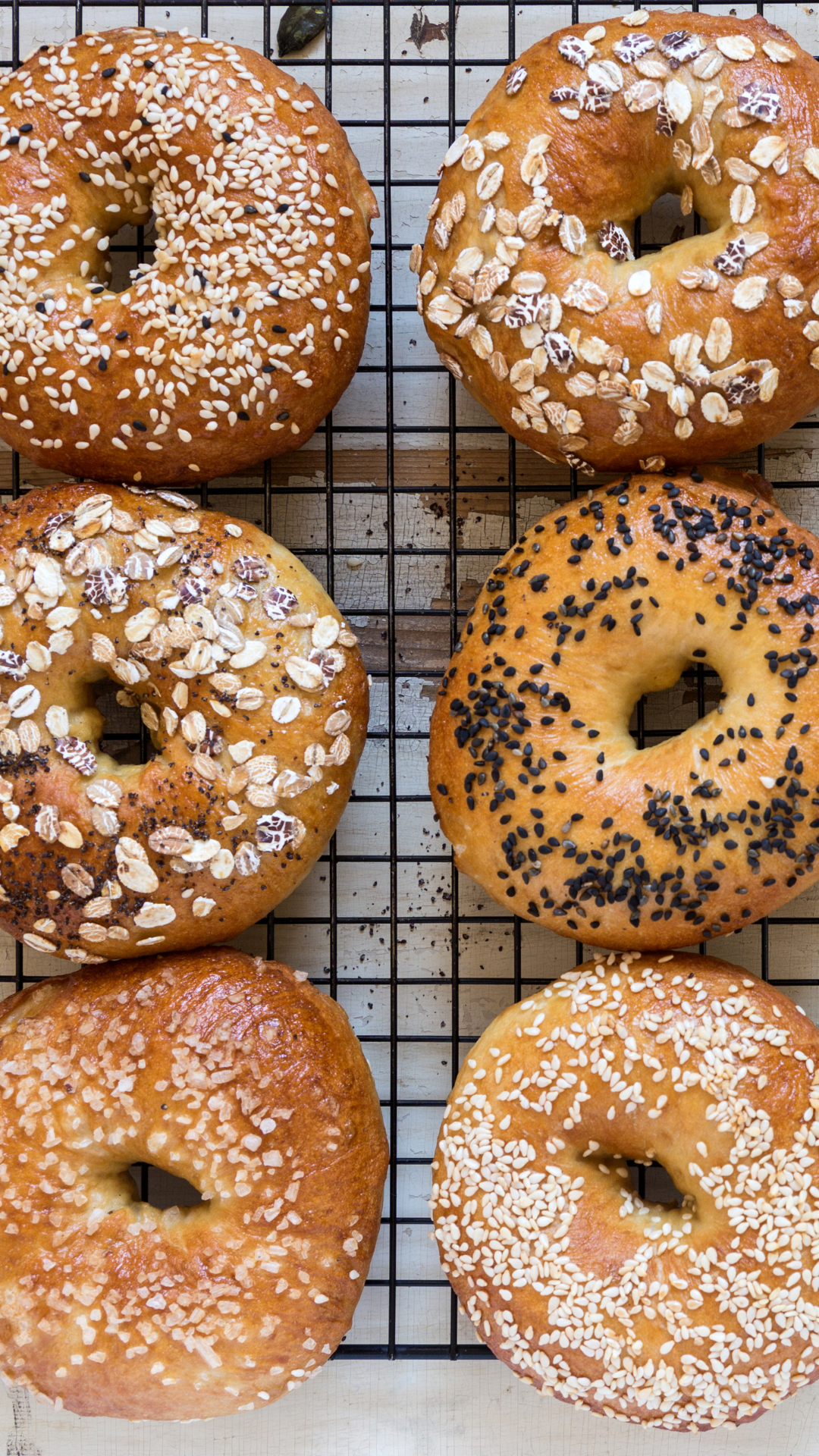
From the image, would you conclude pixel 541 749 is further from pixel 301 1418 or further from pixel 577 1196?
pixel 301 1418

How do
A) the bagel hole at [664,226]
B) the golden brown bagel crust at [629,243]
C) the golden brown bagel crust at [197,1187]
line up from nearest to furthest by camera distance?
the golden brown bagel crust at [629,243], the golden brown bagel crust at [197,1187], the bagel hole at [664,226]

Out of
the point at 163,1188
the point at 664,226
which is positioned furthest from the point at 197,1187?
the point at 664,226

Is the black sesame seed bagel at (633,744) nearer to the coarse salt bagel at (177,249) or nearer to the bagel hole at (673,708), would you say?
the bagel hole at (673,708)

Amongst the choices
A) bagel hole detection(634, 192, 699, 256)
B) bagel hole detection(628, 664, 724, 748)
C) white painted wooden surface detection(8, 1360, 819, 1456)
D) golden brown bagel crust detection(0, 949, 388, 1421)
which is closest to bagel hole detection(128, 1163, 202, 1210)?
golden brown bagel crust detection(0, 949, 388, 1421)

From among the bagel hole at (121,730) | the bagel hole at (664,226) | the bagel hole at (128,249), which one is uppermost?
the bagel hole at (664,226)

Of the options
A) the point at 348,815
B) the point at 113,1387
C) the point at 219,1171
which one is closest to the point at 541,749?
the point at 348,815

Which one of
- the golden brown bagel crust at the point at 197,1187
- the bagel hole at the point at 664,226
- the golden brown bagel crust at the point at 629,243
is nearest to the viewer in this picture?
the golden brown bagel crust at the point at 629,243

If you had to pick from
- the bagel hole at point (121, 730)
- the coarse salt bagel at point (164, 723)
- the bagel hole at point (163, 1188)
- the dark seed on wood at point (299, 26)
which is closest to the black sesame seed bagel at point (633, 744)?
the coarse salt bagel at point (164, 723)

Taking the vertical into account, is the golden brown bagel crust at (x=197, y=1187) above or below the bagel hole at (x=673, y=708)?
below
